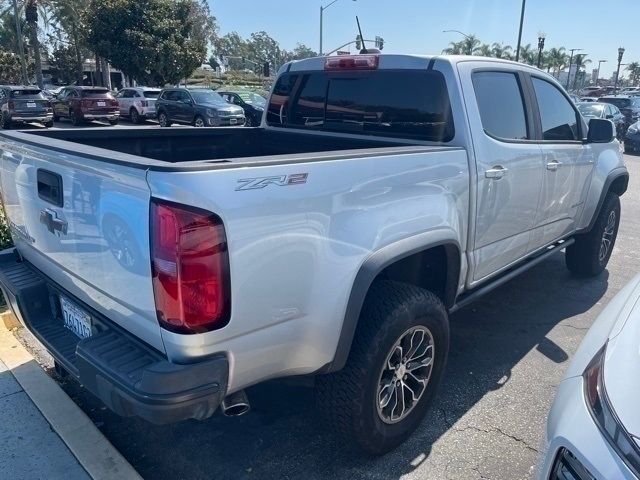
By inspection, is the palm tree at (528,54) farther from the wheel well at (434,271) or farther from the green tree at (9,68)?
the wheel well at (434,271)

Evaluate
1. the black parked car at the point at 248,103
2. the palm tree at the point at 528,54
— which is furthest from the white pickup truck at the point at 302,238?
the palm tree at the point at 528,54

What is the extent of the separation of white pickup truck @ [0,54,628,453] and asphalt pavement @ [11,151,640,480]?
0.20 meters

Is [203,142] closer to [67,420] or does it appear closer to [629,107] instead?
[67,420]

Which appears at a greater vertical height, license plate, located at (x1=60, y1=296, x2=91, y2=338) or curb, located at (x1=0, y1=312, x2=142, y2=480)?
license plate, located at (x1=60, y1=296, x2=91, y2=338)

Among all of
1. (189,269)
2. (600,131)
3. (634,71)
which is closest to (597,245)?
(600,131)

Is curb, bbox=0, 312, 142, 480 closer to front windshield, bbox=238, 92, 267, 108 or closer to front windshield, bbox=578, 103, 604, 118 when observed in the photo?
front windshield, bbox=578, 103, 604, 118

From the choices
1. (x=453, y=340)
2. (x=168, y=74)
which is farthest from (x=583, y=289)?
(x=168, y=74)

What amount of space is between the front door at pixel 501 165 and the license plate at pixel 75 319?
2177 millimetres

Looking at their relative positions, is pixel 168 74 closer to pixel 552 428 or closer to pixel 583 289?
pixel 583 289

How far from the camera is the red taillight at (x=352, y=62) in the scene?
11.4ft

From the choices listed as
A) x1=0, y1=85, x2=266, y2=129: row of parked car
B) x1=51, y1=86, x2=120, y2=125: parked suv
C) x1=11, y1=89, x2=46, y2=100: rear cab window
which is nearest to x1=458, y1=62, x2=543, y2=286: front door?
x1=0, y1=85, x2=266, y2=129: row of parked car

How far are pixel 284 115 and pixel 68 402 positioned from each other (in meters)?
2.54

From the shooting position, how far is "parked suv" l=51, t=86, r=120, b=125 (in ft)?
72.4

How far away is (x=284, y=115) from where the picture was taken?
4.24 meters
